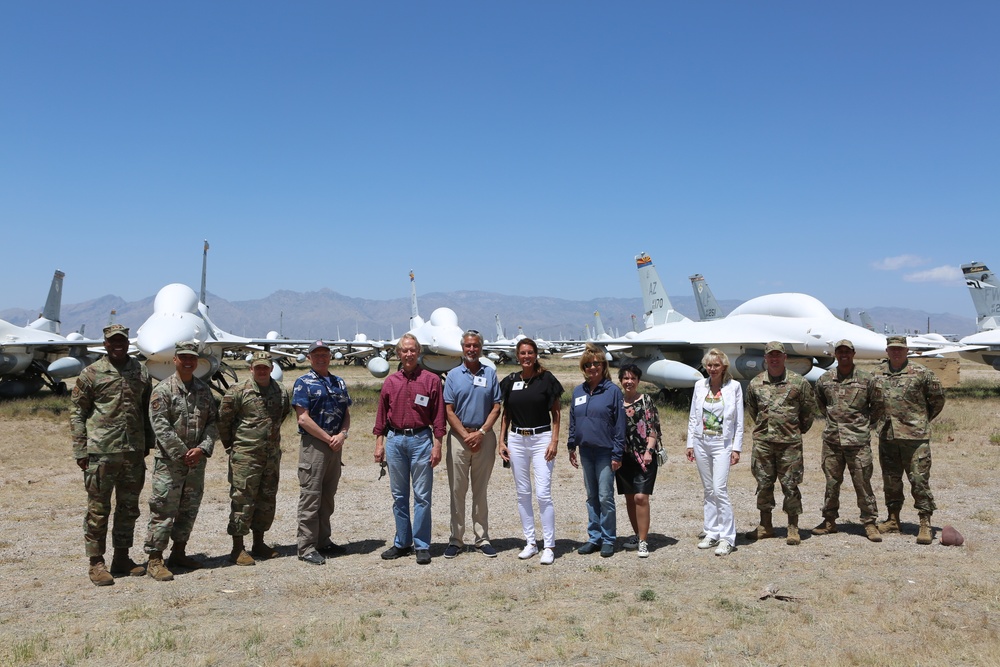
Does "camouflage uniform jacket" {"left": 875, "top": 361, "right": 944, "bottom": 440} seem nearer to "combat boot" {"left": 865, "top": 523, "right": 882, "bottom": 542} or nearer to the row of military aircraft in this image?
"combat boot" {"left": 865, "top": 523, "right": 882, "bottom": 542}

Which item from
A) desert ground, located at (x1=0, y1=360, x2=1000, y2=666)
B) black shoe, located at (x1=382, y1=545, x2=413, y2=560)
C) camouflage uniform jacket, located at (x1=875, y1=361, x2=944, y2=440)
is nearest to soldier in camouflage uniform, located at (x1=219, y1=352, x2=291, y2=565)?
desert ground, located at (x1=0, y1=360, x2=1000, y2=666)

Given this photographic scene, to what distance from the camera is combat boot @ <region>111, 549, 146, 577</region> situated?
5492mm

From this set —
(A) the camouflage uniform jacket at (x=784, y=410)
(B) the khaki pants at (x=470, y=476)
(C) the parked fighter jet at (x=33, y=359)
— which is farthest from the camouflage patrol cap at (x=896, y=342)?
(C) the parked fighter jet at (x=33, y=359)

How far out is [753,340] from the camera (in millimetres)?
17922

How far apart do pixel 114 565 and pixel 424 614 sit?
273 cm

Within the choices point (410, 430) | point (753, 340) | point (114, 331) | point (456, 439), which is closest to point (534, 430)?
point (456, 439)

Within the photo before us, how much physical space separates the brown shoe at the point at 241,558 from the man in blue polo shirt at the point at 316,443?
0.40 meters

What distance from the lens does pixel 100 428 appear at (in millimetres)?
5250

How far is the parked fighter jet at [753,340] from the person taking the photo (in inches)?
663

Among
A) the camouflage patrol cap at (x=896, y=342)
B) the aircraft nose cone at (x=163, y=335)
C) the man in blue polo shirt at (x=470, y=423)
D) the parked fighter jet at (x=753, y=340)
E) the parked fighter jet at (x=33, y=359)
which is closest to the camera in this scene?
the man in blue polo shirt at (x=470, y=423)

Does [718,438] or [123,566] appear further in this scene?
[718,438]

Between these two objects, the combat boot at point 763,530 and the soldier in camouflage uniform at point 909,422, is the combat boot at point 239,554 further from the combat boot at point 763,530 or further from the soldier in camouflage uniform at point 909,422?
the soldier in camouflage uniform at point 909,422

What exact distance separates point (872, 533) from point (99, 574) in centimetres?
656

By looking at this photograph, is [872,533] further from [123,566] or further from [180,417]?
[123,566]
